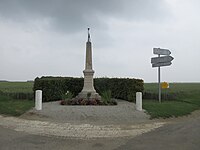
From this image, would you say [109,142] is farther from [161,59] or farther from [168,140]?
[161,59]

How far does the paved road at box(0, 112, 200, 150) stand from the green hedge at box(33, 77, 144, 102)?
29.7ft

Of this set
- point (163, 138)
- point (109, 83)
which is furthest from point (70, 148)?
point (109, 83)

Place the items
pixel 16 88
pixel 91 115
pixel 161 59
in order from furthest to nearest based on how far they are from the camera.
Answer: pixel 16 88
pixel 161 59
pixel 91 115

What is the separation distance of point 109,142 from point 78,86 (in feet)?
41.8

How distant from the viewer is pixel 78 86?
19203 mm

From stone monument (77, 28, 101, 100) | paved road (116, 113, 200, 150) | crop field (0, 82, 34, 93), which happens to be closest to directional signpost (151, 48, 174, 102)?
stone monument (77, 28, 101, 100)

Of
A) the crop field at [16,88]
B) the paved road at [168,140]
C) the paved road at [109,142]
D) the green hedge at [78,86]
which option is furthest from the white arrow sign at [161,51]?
the crop field at [16,88]

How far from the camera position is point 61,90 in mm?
17734

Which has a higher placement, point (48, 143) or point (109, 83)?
point (109, 83)

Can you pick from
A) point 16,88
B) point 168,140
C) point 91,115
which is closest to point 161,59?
→ point 91,115

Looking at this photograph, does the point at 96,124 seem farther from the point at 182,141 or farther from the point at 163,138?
the point at 182,141

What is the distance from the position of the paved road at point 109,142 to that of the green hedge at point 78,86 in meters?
9.05

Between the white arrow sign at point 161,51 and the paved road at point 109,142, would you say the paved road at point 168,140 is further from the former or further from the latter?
the white arrow sign at point 161,51

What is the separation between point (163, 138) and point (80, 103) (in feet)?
25.5
